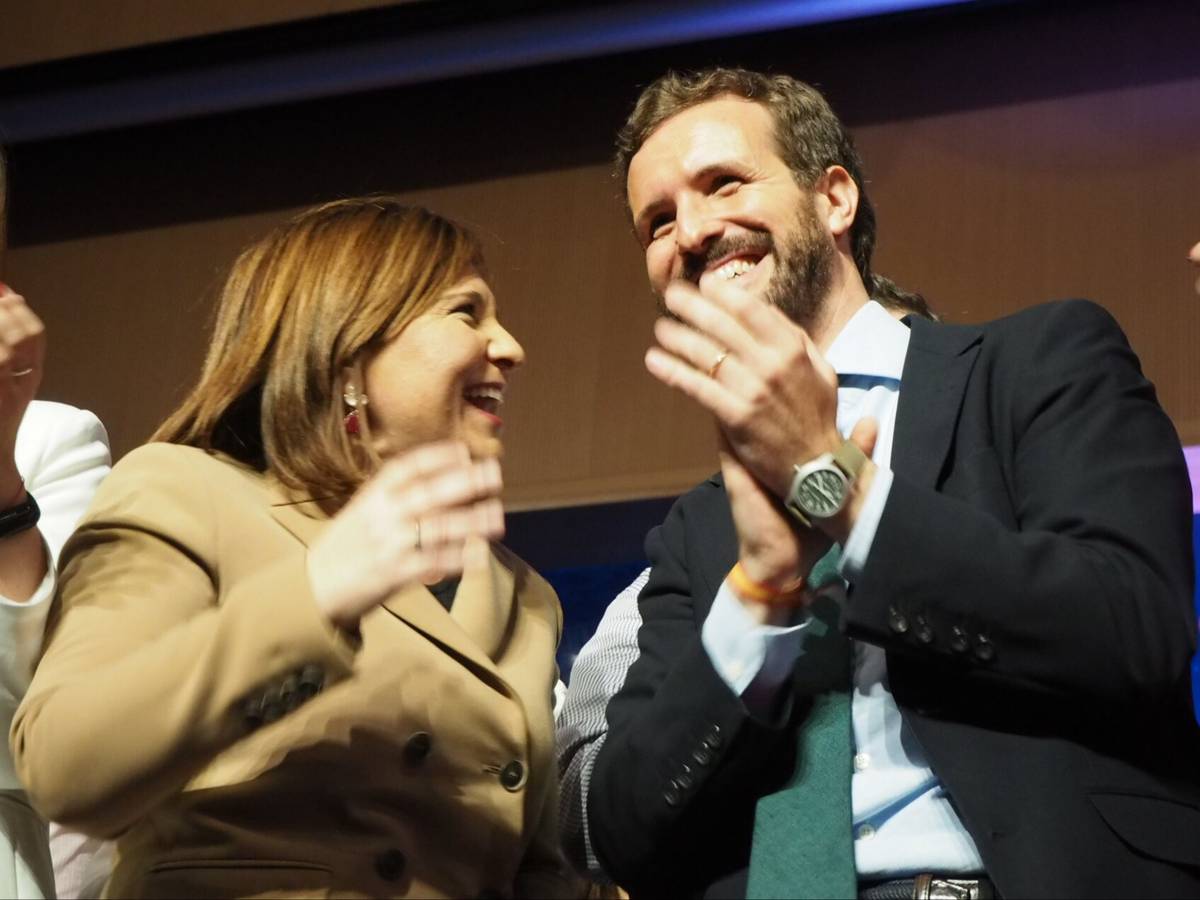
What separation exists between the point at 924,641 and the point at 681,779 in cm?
26

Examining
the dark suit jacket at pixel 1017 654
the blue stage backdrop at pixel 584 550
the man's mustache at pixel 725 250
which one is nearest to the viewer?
the dark suit jacket at pixel 1017 654

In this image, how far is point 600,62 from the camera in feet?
12.1

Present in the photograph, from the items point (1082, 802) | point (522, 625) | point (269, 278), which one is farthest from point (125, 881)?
point (1082, 802)

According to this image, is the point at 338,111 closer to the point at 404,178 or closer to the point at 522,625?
the point at 404,178

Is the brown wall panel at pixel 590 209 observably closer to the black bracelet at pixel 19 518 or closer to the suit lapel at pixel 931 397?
the suit lapel at pixel 931 397

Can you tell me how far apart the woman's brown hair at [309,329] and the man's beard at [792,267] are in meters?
0.30

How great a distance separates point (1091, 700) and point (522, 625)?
0.73m

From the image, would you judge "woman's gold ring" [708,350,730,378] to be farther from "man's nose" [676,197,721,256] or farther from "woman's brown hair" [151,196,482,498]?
"man's nose" [676,197,721,256]

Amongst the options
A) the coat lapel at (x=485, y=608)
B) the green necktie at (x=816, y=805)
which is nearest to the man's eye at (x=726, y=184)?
the coat lapel at (x=485, y=608)

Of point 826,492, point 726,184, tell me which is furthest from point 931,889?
point 726,184

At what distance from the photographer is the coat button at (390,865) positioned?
1675 mm

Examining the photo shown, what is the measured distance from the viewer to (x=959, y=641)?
1453mm

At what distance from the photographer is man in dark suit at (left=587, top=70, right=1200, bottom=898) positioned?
1449 millimetres

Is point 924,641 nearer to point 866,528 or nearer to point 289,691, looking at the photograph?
point 866,528
